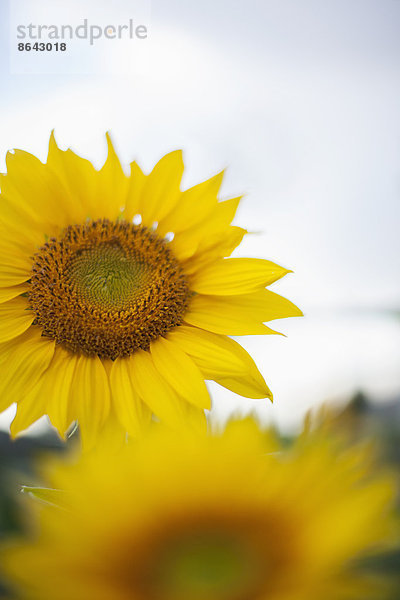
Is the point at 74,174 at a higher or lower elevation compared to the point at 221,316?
higher

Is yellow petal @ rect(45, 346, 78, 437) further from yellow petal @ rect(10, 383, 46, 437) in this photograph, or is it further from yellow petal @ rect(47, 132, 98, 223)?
yellow petal @ rect(47, 132, 98, 223)

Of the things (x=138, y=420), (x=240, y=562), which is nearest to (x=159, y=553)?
(x=240, y=562)

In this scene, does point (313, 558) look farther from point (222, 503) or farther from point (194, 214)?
point (194, 214)

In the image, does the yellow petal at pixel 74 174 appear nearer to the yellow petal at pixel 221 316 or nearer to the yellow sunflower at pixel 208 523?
Result: the yellow petal at pixel 221 316

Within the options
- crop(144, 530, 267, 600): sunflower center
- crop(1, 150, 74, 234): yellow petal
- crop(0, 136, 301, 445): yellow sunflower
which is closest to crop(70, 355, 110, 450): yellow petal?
crop(0, 136, 301, 445): yellow sunflower

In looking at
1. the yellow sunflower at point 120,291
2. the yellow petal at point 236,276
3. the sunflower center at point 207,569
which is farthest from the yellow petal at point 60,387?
the sunflower center at point 207,569

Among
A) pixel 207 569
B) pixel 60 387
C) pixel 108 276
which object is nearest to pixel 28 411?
pixel 60 387

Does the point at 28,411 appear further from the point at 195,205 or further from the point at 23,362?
the point at 195,205
